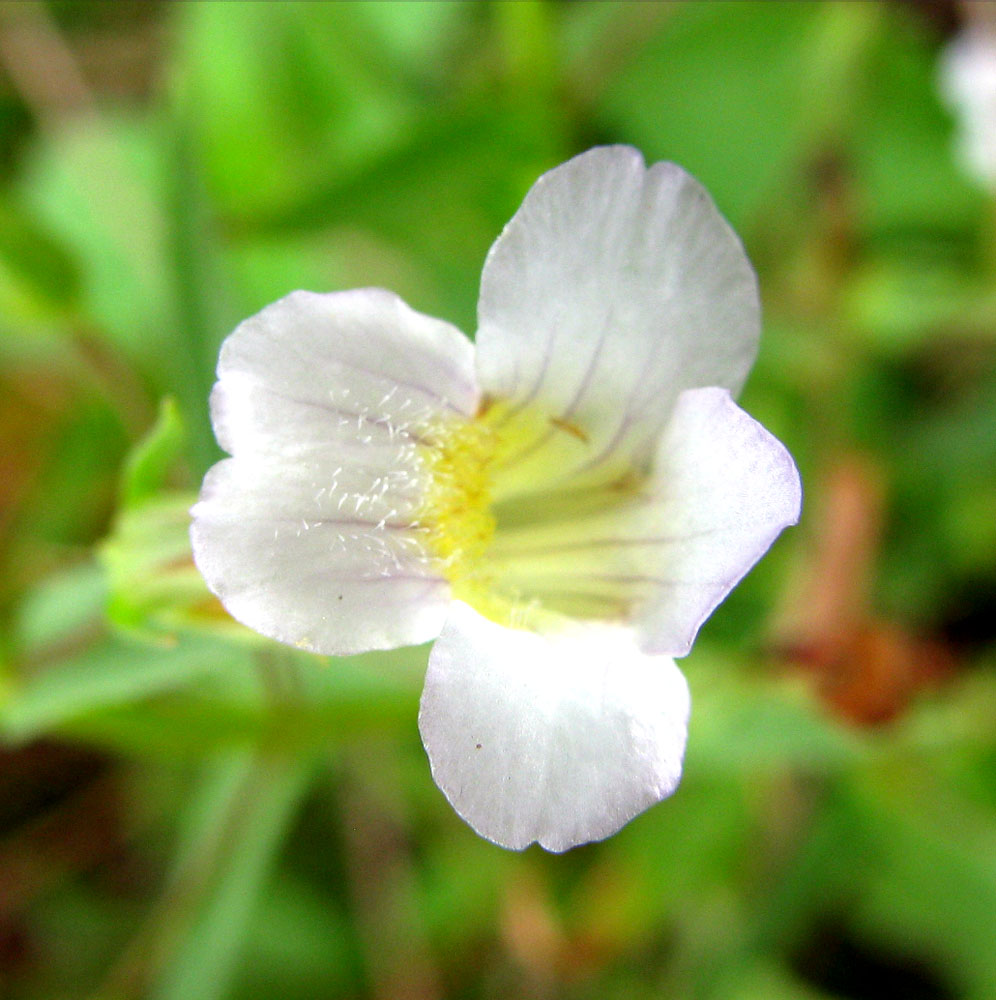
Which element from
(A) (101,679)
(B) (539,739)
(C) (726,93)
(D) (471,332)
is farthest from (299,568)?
(C) (726,93)

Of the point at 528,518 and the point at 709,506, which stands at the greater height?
the point at 709,506

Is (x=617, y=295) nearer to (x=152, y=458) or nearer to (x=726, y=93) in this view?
(x=152, y=458)

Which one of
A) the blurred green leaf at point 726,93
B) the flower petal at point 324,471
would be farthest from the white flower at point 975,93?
the flower petal at point 324,471

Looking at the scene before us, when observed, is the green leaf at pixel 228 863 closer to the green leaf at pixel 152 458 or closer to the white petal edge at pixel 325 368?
the green leaf at pixel 152 458

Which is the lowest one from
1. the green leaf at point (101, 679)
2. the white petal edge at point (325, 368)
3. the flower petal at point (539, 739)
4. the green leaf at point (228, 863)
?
the green leaf at point (228, 863)

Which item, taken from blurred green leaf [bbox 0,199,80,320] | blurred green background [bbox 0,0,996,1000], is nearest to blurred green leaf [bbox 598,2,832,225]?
blurred green background [bbox 0,0,996,1000]

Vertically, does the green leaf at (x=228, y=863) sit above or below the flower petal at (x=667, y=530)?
below
